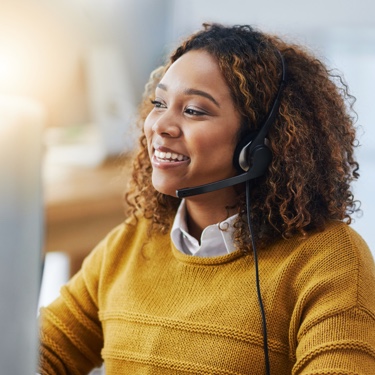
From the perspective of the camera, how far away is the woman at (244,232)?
3.68ft

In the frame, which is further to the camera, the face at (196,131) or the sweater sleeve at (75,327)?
the sweater sleeve at (75,327)

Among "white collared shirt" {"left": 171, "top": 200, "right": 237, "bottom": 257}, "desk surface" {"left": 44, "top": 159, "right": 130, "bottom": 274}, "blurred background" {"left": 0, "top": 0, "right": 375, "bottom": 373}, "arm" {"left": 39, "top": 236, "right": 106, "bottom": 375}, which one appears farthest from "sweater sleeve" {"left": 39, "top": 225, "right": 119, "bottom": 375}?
"desk surface" {"left": 44, "top": 159, "right": 130, "bottom": 274}

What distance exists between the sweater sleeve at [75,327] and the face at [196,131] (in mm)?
255

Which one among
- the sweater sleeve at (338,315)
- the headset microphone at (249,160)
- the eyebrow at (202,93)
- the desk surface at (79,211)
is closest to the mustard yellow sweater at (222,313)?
the sweater sleeve at (338,315)

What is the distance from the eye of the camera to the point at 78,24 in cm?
293

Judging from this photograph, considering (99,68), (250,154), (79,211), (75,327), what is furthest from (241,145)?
(99,68)

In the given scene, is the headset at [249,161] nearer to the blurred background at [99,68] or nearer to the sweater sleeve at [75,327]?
the sweater sleeve at [75,327]

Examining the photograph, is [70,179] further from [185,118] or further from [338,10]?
[185,118]

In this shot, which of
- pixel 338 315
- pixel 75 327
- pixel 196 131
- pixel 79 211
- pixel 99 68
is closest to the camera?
pixel 338 315

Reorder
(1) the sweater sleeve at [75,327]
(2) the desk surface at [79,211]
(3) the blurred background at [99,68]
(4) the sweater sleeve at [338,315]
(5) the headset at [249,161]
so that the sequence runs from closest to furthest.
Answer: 1. (4) the sweater sleeve at [338,315]
2. (5) the headset at [249,161]
3. (1) the sweater sleeve at [75,327]
4. (3) the blurred background at [99,68]
5. (2) the desk surface at [79,211]

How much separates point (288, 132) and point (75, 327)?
52cm

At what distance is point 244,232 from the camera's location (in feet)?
3.98

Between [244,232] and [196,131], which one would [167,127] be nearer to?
[196,131]

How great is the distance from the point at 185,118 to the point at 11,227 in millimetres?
668
